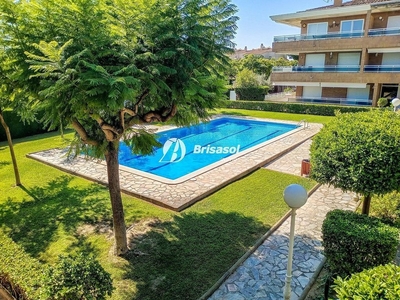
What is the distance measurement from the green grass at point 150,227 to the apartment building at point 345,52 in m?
27.6

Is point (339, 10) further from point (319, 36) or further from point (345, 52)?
point (345, 52)

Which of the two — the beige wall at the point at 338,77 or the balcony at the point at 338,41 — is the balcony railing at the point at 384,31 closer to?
the balcony at the point at 338,41

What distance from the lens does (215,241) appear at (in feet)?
28.0

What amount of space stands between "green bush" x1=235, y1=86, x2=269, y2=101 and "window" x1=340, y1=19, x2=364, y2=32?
12.4m

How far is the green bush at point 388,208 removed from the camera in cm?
911

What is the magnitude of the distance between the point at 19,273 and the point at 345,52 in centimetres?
4148

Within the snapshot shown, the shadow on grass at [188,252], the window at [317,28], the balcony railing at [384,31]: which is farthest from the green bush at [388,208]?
the window at [317,28]

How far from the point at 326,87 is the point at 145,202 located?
3549cm

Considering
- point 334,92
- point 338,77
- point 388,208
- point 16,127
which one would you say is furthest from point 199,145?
point 334,92

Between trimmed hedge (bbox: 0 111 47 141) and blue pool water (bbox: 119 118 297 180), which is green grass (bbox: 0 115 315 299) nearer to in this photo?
blue pool water (bbox: 119 118 297 180)

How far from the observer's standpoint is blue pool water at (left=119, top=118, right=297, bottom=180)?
57.6ft

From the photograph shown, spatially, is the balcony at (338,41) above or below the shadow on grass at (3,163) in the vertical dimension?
above

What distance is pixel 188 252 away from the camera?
8.02 meters

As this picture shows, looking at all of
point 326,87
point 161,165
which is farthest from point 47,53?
point 326,87
